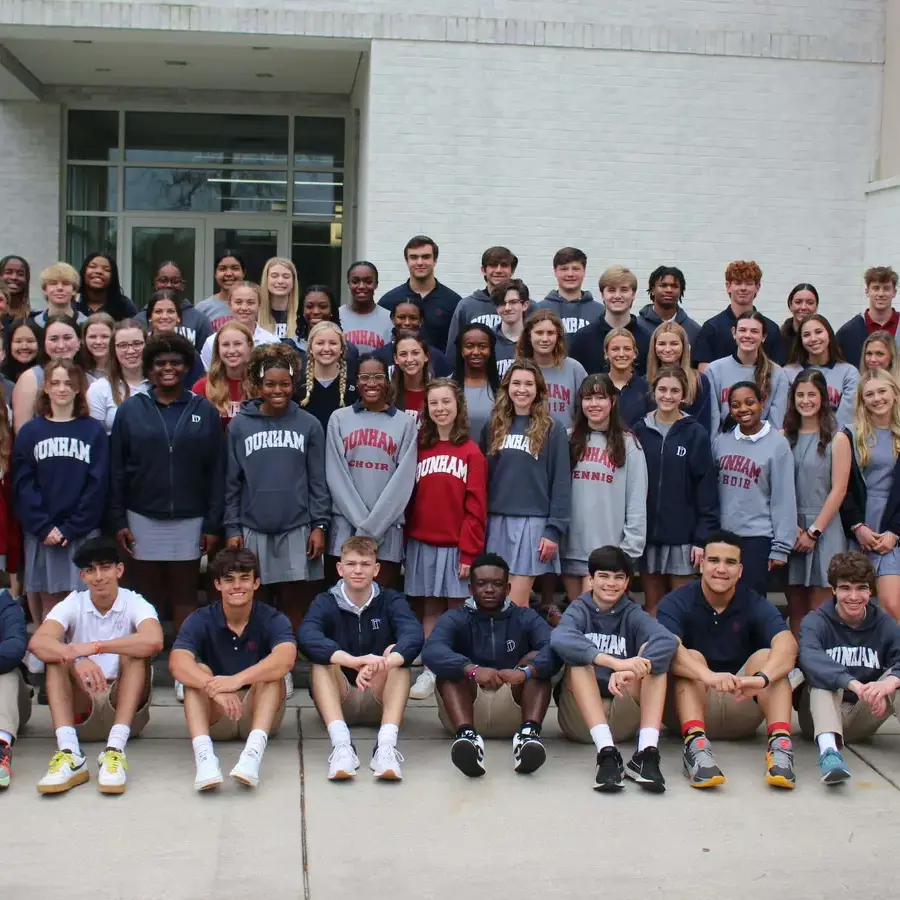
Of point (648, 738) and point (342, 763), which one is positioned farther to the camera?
point (648, 738)

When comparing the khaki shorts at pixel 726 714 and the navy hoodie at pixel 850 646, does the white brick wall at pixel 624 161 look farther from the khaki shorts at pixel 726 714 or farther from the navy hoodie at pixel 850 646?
the khaki shorts at pixel 726 714

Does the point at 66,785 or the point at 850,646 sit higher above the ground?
the point at 850,646

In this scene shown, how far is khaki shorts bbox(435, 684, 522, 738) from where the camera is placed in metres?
6.55

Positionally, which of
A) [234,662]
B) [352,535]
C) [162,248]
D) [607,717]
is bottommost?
Result: [607,717]

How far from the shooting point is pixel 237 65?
1345 centimetres

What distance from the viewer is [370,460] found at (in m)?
7.40

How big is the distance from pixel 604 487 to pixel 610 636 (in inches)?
47.5

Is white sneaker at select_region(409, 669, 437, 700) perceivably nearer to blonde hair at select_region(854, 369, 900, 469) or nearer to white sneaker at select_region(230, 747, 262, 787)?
white sneaker at select_region(230, 747, 262, 787)

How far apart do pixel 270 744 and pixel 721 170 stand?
808 centimetres

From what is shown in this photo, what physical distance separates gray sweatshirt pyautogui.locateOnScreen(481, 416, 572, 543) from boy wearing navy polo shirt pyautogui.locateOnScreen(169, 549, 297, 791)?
5.38ft

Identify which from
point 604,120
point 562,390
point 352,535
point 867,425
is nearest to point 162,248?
point 604,120

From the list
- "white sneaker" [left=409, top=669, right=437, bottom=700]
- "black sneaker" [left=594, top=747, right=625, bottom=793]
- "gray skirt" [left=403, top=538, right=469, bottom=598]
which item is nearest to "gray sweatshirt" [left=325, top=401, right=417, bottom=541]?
"gray skirt" [left=403, top=538, right=469, bottom=598]

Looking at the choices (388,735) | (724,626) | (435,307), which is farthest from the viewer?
(435,307)

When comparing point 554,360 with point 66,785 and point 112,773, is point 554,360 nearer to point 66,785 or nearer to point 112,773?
point 112,773
